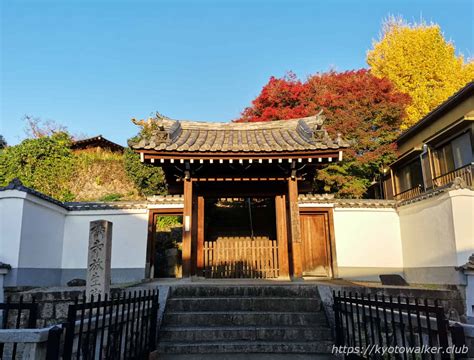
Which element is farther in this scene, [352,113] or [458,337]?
[352,113]

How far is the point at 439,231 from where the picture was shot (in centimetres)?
997

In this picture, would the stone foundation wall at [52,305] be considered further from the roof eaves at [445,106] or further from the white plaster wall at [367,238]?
the roof eaves at [445,106]

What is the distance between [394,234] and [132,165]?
45.4 ft

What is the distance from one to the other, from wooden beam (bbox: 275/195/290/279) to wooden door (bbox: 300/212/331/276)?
5.96 feet

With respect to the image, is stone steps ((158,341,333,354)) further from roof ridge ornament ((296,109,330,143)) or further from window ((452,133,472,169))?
window ((452,133,472,169))

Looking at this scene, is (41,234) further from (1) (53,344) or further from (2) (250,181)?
(1) (53,344)

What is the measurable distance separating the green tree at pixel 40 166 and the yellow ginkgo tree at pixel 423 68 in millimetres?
20141

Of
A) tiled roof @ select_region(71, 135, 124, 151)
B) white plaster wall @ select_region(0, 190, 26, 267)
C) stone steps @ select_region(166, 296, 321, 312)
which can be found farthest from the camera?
tiled roof @ select_region(71, 135, 124, 151)

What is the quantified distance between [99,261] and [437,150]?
15141mm

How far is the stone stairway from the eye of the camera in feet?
16.9

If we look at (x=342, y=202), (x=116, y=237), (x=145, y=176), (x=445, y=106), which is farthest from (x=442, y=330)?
(x=145, y=176)

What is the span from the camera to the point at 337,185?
600 inches

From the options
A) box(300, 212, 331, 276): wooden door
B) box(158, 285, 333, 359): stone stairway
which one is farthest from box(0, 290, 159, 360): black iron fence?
box(300, 212, 331, 276): wooden door

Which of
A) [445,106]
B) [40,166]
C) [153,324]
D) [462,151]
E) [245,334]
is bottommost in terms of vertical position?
[245,334]
